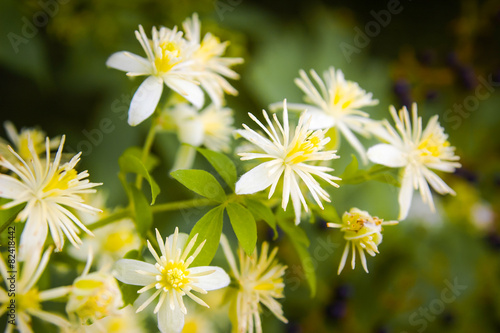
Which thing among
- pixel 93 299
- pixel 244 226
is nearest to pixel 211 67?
pixel 244 226

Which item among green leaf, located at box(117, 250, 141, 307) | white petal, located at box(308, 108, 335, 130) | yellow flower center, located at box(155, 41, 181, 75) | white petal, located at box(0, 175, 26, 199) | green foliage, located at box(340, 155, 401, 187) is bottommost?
green leaf, located at box(117, 250, 141, 307)

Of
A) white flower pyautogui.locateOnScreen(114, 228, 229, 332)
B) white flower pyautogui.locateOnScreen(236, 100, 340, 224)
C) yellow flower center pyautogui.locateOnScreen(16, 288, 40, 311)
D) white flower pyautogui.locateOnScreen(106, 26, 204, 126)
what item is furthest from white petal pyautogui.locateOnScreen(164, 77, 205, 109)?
yellow flower center pyautogui.locateOnScreen(16, 288, 40, 311)

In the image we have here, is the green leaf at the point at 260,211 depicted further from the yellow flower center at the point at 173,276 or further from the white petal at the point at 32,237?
the white petal at the point at 32,237

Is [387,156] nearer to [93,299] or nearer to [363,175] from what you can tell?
[363,175]

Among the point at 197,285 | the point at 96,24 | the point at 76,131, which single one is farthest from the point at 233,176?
the point at 96,24

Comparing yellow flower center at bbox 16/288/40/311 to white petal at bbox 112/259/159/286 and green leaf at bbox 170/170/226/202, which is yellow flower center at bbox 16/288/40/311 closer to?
white petal at bbox 112/259/159/286

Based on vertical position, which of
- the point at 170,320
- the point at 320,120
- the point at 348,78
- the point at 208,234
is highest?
the point at 348,78

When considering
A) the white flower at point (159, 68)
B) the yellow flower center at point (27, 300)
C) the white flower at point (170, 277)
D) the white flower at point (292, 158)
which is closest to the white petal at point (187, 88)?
the white flower at point (159, 68)

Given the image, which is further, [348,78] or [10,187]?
[348,78]
